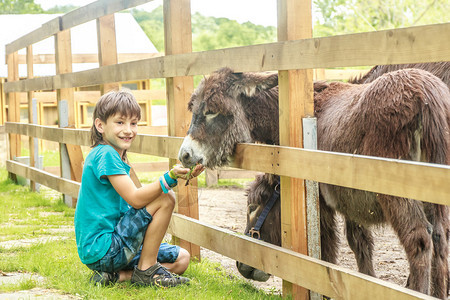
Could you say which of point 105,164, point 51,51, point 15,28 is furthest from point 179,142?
point 15,28

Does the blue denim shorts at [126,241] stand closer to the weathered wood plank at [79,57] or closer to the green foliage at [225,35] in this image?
the weathered wood plank at [79,57]

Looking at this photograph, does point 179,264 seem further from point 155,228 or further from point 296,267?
point 296,267

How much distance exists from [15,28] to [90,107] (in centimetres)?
451

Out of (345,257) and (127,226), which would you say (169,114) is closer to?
(127,226)

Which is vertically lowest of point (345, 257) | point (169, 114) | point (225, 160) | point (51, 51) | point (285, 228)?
point (345, 257)

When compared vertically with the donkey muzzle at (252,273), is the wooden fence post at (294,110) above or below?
above

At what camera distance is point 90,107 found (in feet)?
70.9

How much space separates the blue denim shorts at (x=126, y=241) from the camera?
386 centimetres

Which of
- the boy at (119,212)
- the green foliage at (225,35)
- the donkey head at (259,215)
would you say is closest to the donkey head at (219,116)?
the boy at (119,212)

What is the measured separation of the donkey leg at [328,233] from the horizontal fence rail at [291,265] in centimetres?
66

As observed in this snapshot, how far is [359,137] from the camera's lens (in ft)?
12.3

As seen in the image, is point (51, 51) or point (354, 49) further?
Result: point (51, 51)

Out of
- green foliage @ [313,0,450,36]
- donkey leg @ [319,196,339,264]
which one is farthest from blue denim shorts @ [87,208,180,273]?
green foliage @ [313,0,450,36]

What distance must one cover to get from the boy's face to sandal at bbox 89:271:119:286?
858 mm
